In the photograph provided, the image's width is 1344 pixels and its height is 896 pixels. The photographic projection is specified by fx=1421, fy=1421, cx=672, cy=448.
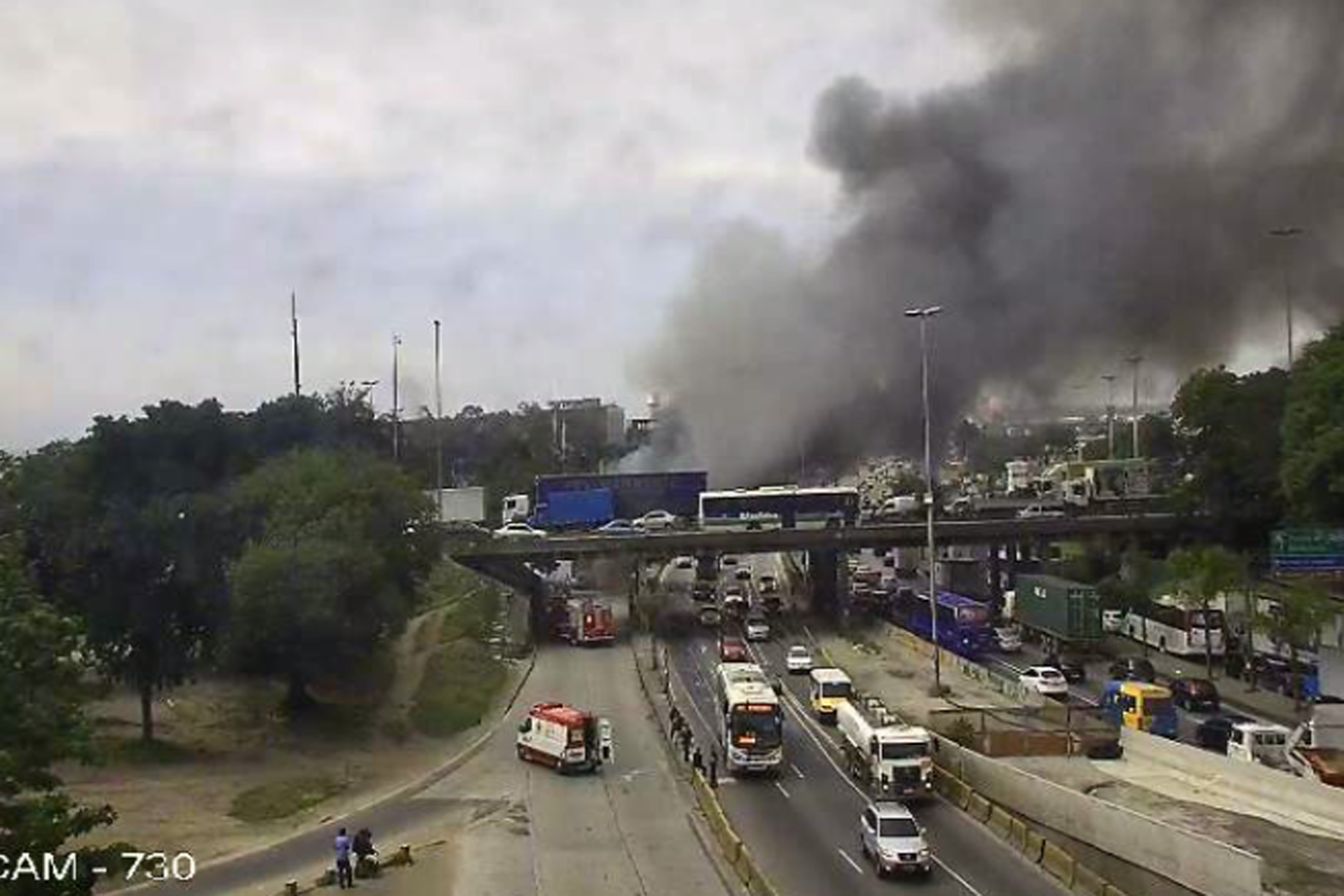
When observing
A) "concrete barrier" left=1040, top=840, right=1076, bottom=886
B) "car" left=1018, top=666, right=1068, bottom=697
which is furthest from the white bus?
"car" left=1018, top=666, right=1068, bottom=697

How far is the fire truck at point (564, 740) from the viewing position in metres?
32.2

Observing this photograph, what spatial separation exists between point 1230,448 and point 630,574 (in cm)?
2903

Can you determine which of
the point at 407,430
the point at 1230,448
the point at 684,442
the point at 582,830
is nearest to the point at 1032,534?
the point at 1230,448

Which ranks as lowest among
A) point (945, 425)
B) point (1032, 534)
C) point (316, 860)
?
point (316, 860)

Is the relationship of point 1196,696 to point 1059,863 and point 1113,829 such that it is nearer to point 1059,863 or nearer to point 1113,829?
point 1113,829

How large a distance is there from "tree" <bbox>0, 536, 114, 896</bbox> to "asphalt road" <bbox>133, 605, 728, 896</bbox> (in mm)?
9357

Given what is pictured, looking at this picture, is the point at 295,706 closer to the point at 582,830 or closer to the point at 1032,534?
the point at 582,830

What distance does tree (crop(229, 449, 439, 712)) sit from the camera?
120ft

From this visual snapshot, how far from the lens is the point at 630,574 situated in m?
71.8

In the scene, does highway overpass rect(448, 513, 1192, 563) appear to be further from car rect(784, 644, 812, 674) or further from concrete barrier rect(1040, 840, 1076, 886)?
concrete barrier rect(1040, 840, 1076, 886)

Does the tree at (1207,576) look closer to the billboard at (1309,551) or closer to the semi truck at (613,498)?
the billboard at (1309,551)

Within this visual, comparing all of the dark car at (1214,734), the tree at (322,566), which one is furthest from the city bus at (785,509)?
the dark car at (1214,734)

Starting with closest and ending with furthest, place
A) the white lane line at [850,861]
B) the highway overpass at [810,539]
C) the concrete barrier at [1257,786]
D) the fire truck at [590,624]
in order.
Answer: the concrete barrier at [1257,786]
the white lane line at [850,861]
the fire truck at [590,624]
the highway overpass at [810,539]

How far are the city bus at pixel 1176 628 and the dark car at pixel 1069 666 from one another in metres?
3.49
